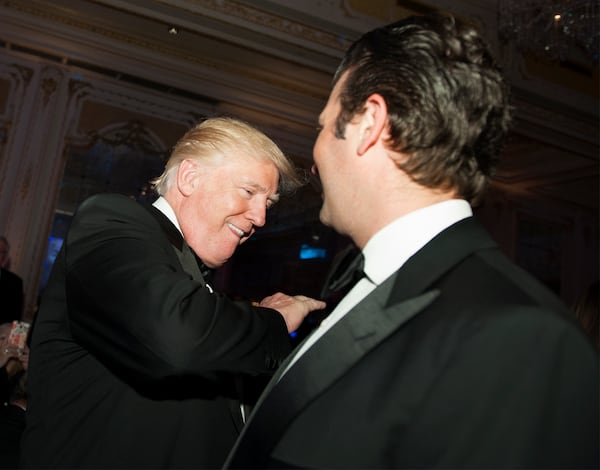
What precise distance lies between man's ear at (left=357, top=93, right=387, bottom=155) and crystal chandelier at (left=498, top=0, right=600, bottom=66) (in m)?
4.61

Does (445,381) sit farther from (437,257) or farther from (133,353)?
(133,353)

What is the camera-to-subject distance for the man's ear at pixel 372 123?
0.89 metres

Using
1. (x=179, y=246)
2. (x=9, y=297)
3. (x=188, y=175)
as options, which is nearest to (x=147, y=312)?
(x=179, y=246)

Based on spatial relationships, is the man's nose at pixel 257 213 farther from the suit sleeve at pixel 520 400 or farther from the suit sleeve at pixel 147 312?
the suit sleeve at pixel 520 400

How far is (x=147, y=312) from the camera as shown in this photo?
967 mm

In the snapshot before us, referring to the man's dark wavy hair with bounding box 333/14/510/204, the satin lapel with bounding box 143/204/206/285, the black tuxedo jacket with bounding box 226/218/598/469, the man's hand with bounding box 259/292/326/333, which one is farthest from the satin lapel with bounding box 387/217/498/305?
the satin lapel with bounding box 143/204/206/285

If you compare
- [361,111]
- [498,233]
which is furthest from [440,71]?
[498,233]

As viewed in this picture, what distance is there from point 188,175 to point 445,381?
1042mm

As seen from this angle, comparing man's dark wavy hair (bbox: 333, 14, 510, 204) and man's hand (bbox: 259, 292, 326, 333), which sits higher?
man's dark wavy hair (bbox: 333, 14, 510, 204)

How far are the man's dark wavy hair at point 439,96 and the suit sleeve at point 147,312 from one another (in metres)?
0.43

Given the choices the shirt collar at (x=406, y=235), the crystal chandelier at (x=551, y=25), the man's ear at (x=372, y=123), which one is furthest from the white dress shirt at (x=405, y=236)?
the crystal chandelier at (x=551, y=25)

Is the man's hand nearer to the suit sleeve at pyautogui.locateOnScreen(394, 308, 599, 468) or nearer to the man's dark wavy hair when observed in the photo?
the man's dark wavy hair

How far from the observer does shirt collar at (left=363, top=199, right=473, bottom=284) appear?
862 mm

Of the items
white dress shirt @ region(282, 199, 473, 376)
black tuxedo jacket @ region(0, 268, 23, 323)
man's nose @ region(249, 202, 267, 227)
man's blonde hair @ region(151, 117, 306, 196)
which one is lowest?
black tuxedo jacket @ region(0, 268, 23, 323)
